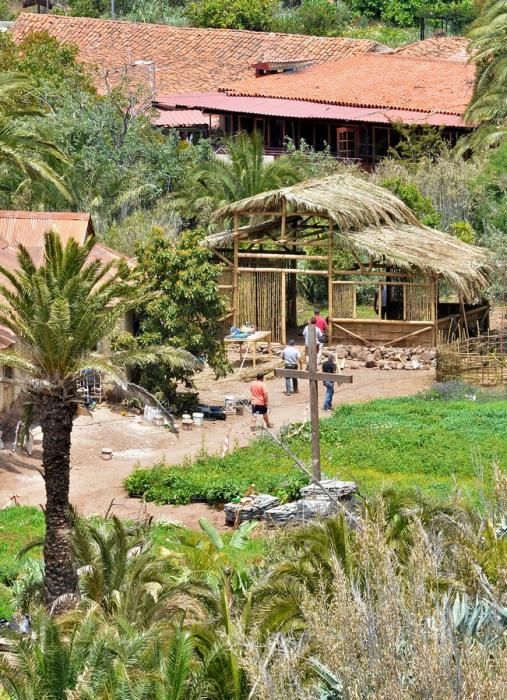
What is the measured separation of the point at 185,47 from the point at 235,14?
24.6 ft

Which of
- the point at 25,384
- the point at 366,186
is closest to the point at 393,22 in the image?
the point at 366,186

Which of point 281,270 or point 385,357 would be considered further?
point 281,270

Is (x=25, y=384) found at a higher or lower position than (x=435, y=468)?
higher

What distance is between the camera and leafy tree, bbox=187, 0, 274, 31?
77.7 m

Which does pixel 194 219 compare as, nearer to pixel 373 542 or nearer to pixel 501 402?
pixel 501 402

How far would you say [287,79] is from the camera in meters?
62.7

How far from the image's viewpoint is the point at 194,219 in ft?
146

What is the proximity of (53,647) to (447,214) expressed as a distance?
111ft

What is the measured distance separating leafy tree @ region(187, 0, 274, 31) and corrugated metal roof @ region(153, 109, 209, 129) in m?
18.1

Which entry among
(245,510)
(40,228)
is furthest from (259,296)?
(245,510)

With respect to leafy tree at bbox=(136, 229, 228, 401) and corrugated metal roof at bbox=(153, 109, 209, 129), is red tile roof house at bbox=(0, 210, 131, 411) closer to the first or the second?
leafy tree at bbox=(136, 229, 228, 401)

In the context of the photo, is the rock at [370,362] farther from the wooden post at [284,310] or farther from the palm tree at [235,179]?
the palm tree at [235,179]

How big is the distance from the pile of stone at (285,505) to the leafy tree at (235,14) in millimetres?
58371

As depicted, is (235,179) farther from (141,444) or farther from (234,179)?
(141,444)
